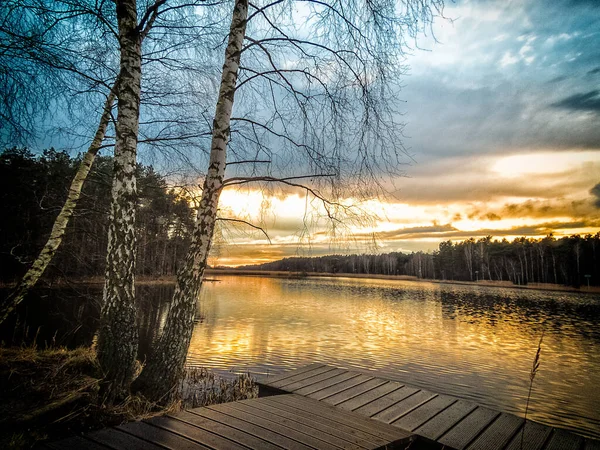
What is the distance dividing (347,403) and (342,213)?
2460 millimetres

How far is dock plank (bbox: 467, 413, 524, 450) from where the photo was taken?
3.17 meters

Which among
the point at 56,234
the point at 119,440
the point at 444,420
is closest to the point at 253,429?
the point at 119,440

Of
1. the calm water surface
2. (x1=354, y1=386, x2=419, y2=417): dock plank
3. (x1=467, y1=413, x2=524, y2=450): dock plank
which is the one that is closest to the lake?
the calm water surface

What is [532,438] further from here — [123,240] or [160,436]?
[123,240]

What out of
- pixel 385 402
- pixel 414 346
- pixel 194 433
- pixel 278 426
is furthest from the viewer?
pixel 414 346

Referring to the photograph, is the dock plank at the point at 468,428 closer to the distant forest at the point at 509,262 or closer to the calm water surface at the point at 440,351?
the calm water surface at the point at 440,351

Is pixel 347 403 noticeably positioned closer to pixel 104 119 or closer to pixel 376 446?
pixel 376 446

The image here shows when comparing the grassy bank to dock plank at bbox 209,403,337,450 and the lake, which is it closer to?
the lake

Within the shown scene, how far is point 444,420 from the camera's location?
12.2 feet

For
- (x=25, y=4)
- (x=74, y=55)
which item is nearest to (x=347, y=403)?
(x=74, y=55)

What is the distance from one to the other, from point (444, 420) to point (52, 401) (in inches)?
A: 170

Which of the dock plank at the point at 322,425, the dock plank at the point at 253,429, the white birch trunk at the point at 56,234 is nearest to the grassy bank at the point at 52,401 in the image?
the white birch trunk at the point at 56,234

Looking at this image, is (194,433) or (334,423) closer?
(194,433)

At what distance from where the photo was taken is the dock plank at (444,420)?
3.37m
